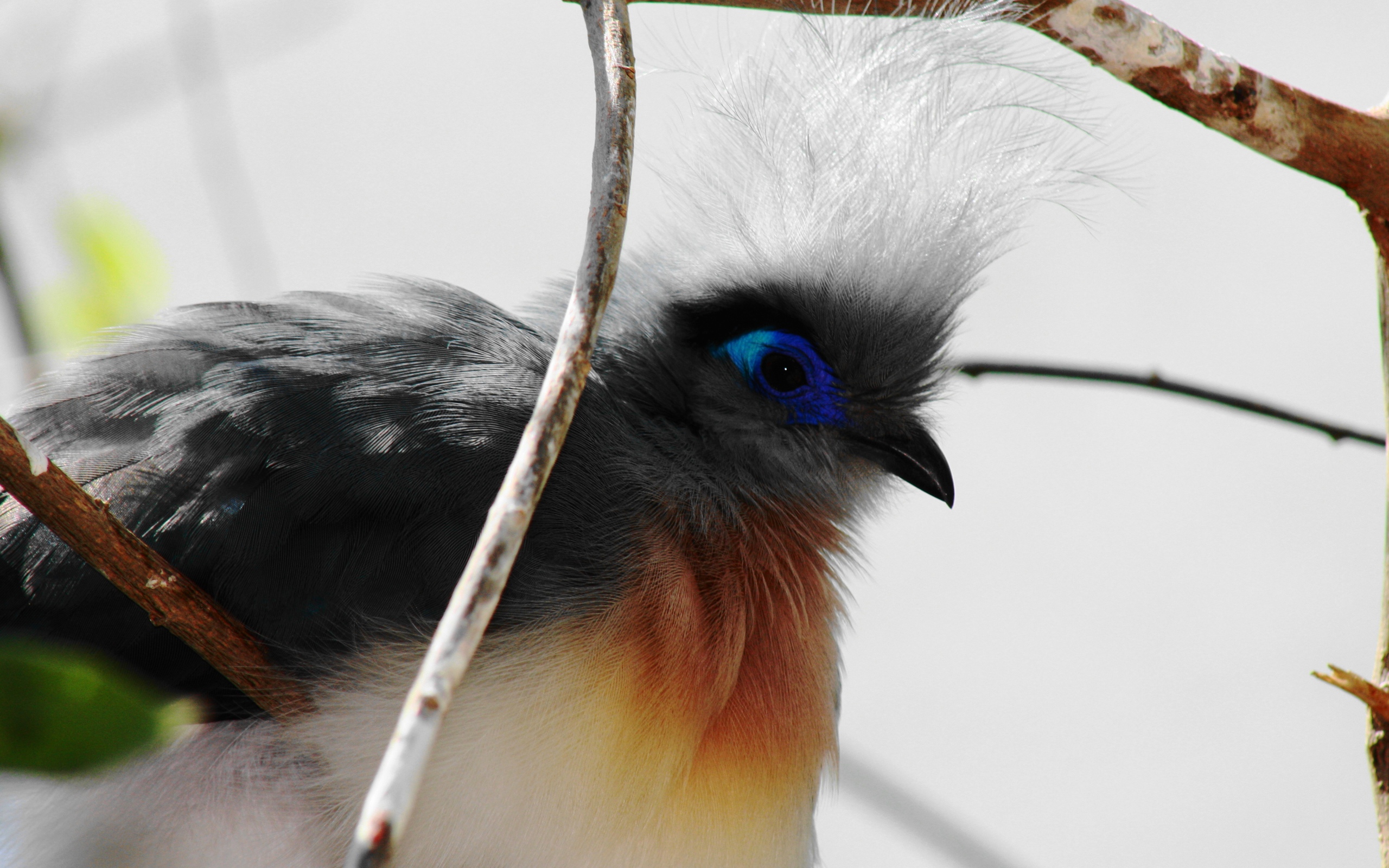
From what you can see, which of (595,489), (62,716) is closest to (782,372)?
(595,489)

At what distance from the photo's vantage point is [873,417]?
1488mm

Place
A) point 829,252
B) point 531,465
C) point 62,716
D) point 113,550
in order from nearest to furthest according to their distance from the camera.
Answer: point 62,716, point 531,465, point 113,550, point 829,252

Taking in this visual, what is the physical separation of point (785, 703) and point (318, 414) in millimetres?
637

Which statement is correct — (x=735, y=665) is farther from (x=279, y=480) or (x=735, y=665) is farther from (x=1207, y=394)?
(x=1207, y=394)

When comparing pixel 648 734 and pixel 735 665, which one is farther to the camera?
pixel 735 665

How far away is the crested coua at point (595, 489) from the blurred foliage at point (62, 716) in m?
0.48

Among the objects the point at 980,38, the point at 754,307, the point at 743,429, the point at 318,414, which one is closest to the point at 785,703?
the point at 743,429

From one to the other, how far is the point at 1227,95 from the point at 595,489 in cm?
80

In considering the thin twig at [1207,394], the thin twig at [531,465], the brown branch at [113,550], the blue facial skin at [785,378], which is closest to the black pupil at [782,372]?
the blue facial skin at [785,378]

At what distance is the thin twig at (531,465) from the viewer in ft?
1.64

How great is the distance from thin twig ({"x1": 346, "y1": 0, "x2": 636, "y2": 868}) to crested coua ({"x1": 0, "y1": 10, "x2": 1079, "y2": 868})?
0.43 m

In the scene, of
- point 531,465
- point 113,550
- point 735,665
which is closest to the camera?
point 531,465

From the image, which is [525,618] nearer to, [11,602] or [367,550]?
[367,550]

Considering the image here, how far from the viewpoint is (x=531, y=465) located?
2.11ft
